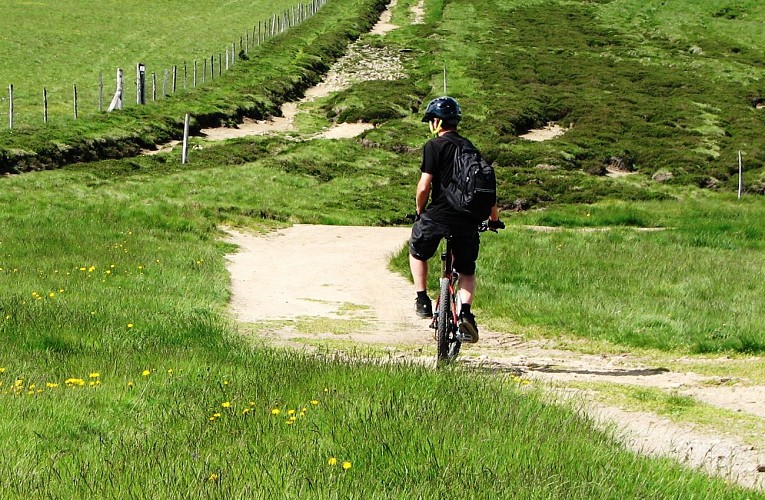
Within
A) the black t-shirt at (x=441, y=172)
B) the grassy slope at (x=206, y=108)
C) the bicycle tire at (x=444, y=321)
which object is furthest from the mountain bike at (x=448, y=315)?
the grassy slope at (x=206, y=108)

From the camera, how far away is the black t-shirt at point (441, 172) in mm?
7789

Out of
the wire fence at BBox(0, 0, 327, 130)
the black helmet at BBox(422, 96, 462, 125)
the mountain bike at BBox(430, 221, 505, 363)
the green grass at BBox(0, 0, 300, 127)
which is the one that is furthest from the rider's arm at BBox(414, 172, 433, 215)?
the green grass at BBox(0, 0, 300, 127)

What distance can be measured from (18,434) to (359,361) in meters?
2.92

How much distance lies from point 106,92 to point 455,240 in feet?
137

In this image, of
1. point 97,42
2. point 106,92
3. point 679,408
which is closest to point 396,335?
point 679,408

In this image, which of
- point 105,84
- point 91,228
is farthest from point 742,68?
point 91,228

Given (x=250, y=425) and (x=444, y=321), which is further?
(x=444, y=321)

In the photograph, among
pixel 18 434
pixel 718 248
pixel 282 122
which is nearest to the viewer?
pixel 18 434

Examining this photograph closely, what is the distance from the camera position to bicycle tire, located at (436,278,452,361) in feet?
25.7

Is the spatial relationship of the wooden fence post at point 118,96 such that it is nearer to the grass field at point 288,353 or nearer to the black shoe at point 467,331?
the grass field at point 288,353

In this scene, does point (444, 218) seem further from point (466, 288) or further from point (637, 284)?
point (637, 284)

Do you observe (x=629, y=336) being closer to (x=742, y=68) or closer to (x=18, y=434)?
(x=18, y=434)

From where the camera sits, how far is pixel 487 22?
3236 inches

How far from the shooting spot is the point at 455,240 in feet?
26.0
